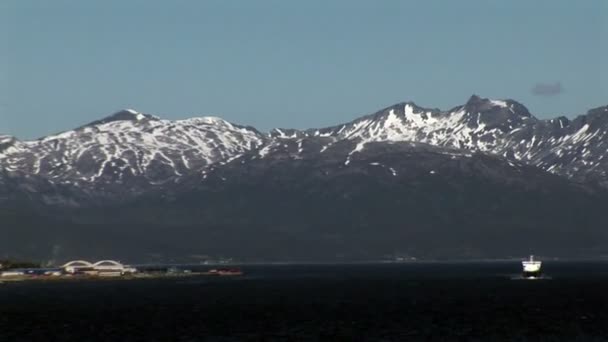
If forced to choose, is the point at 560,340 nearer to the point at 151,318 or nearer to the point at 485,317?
the point at 485,317

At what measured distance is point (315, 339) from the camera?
15550cm

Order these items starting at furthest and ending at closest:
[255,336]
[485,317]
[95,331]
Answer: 1. [485,317]
2. [95,331]
3. [255,336]

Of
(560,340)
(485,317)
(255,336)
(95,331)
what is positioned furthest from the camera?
(485,317)

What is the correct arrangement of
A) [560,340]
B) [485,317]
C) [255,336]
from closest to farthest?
[560,340], [255,336], [485,317]

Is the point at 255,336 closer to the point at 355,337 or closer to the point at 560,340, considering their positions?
the point at 355,337

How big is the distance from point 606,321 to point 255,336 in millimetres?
52829

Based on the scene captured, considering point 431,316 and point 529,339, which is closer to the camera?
point 529,339

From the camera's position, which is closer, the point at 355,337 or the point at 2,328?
the point at 355,337

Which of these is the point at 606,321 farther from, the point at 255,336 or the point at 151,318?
the point at 151,318

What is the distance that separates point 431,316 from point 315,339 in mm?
43009

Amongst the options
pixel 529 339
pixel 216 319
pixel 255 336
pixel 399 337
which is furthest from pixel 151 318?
pixel 529 339

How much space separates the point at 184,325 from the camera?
182750mm

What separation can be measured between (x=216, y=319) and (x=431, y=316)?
3333 centimetres

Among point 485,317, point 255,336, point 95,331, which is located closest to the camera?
point 255,336
